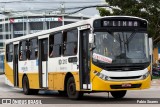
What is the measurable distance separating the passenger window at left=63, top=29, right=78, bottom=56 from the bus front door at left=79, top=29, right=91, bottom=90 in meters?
0.48

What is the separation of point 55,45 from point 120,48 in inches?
157

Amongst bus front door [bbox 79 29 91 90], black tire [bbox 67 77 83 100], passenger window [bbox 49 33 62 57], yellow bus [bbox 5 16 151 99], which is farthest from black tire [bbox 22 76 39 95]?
bus front door [bbox 79 29 91 90]

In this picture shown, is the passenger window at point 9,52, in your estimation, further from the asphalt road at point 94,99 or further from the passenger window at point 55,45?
the passenger window at point 55,45

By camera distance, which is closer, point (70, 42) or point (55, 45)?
point (70, 42)

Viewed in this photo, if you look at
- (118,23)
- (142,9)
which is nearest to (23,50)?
(118,23)

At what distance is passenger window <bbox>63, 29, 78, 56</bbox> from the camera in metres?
18.0

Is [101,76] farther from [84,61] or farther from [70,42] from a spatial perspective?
[70,42]

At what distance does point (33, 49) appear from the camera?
22.7 m

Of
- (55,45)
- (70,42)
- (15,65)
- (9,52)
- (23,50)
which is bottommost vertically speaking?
(15,65)

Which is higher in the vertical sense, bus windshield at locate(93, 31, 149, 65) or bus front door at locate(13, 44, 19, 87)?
bus windshield at locate(93, 31, 149, 65)

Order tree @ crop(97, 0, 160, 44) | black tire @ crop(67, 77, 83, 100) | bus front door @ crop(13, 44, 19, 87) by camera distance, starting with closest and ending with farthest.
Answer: black tire @ crop(67, 77, 83, 100)
bus front door @ crop(13, 44, 19, 87)
tree @ crop(97, 0, 160, 44)

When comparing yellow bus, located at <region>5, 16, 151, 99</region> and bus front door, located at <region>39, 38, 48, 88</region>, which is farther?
bus front door, located at <region>39, 38, 48, 88</region>

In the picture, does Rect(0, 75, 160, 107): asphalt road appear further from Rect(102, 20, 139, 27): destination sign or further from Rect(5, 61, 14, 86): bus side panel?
Rect(5, 61, 14, 86): bus side panel

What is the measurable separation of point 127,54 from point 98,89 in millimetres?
1695
